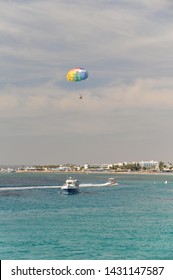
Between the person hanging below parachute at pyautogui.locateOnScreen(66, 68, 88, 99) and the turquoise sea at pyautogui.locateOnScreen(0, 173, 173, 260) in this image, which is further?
the person hanging below parachute at pyautogui.locateOnScreen(66, 68, 88, 99)

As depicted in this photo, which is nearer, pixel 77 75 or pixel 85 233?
pixel 85 233

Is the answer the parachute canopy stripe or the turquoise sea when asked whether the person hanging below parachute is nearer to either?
the parachute canopy stripe

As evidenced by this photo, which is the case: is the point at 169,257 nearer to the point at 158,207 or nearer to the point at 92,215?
the point at 92,215

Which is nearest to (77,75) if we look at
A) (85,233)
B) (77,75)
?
(77,75)

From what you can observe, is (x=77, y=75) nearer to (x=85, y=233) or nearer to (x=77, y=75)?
(x=77, y=75)

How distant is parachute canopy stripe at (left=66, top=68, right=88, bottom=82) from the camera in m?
60.6

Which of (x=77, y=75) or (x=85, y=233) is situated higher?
(x=77, y=75)

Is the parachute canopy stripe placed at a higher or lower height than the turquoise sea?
higher

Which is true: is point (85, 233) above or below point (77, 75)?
below

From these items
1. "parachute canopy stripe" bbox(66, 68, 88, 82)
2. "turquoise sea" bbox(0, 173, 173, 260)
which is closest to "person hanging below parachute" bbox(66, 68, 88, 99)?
"parachute canopy stripe" bbox(66, 68, 88, 82)

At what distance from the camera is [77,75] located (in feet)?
200

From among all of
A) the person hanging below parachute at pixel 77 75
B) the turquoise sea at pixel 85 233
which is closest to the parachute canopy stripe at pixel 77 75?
the person hanging below parachute at pixel 77 75
